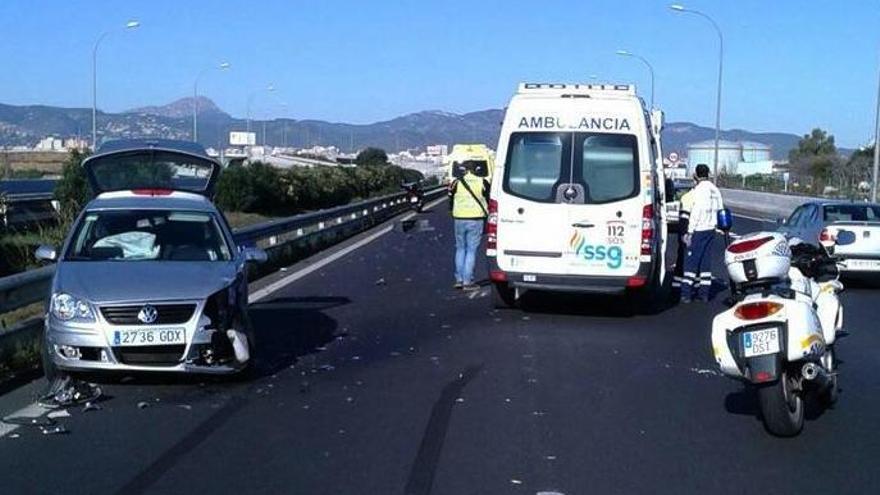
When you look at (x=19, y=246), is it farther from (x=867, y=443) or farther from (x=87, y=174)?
(x=867, y=443)

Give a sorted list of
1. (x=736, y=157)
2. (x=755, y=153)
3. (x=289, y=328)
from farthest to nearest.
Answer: (x=755, y=153)
(x=736, y=157)
(x=289, y=328)

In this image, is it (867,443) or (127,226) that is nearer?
(867,443)

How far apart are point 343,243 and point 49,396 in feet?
62.1

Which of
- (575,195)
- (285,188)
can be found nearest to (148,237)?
(575,195)

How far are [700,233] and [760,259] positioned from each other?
7654mm

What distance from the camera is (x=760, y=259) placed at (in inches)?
321

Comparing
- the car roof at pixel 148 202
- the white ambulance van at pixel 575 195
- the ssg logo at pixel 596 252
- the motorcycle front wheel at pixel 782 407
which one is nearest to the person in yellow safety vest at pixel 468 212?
the white ambulance van at pixel 575 195

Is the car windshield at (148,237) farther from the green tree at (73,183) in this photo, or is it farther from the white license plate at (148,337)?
the green tree at (73,183)

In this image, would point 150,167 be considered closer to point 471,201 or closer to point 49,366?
point 49,366

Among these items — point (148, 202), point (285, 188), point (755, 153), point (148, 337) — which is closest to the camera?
point (148, 337)

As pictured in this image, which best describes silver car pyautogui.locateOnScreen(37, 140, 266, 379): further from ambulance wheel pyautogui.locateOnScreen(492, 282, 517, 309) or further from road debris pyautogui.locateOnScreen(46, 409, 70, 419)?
ambulance wheel pyautogui.locateOnScreen(492, 282, 517, 309)

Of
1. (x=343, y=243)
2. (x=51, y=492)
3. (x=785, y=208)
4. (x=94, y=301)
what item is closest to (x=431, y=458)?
(x=51, y=492)

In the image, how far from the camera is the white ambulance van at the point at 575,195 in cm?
1387

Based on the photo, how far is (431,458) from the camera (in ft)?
23.9
